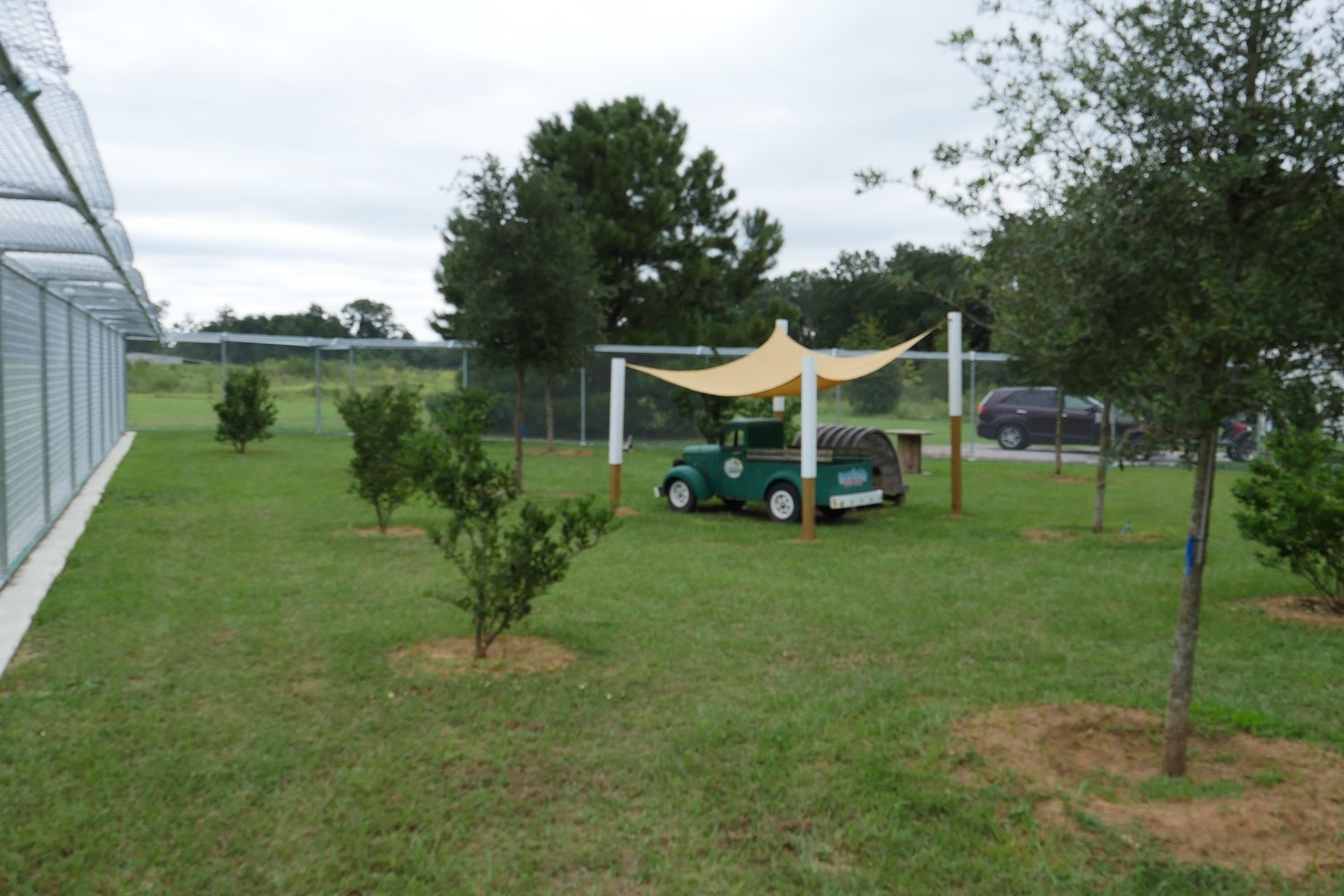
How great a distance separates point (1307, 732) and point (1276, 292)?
7.98 ft

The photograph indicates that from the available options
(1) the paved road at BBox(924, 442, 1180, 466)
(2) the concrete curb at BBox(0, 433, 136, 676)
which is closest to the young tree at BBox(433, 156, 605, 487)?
(2) the concrete curb at BBox(0, 433, 136, 676)

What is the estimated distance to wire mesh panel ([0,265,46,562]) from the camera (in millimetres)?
7961

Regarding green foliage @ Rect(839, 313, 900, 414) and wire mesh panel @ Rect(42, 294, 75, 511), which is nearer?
wire mesh panel @ Rect(42, 294, 75, 511)

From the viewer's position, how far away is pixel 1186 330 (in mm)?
3830

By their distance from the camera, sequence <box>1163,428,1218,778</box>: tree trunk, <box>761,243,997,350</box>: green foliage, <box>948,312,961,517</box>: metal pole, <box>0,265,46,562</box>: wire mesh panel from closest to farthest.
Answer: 1. <box>1163,428,1218,778</box>: tree trunk
2. <box>0,265,46,562</box>: wire mesh panel
3. <box>948,312,961,517</box>: metal pole
4. <box>761,243,997,350</box>: green foliage

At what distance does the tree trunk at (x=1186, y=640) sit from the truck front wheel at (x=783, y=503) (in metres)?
7.97

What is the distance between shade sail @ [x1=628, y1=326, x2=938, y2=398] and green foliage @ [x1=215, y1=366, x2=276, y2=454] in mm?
10821

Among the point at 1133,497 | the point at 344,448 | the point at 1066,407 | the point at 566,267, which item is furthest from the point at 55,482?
the point at 1066,407

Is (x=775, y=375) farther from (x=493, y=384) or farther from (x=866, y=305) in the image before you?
(x=866, y=305)

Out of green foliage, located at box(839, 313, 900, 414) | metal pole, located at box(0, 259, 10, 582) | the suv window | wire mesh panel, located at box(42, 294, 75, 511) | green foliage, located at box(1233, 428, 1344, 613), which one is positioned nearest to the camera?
green foliage, located at box(1233, 428, 1344, 613)

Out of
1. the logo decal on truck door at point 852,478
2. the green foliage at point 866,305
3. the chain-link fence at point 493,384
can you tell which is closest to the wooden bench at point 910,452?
the chain-link fence at point 493,384

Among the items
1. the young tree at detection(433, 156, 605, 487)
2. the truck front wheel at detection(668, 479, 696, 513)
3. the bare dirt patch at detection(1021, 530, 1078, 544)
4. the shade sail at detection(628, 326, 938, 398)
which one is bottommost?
the bare dirt patch at detection(1021, 530, 1078, 544)

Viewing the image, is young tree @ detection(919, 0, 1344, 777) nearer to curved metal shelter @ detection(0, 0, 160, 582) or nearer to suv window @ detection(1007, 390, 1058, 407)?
curved metal shelter @ detection(0, 0, 160, 582)

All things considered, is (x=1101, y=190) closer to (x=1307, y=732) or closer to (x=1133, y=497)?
(x=1307, y=732)
